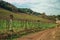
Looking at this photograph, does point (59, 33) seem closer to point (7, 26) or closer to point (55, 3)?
point (55, 3)

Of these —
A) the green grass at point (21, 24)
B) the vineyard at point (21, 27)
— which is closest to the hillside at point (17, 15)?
the green grass at point (21, 24)

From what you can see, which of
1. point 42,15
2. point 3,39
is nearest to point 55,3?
point 42,15

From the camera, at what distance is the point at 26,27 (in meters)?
9.38

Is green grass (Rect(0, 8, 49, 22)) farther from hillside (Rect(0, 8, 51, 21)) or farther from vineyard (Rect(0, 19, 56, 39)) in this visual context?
vineyard (Rect(0, 19, 56, 39))

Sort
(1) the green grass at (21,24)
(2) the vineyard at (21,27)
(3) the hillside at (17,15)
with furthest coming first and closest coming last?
(2) the vineyard at (21,27)
(1) the green grass at (21,24)
(3) the hillside at (17,15)

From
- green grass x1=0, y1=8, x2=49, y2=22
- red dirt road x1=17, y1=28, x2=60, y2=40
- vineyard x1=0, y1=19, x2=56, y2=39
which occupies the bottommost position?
red dirt road x1=17, y1=28, x2=60, y2=40

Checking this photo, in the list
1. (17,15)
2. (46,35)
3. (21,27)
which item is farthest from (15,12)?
(46,35)

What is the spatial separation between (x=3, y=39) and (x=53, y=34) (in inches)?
62.9

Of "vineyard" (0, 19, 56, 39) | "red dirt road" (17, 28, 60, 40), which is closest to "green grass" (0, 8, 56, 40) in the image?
"vineyard" (0, 19, 56, 39)

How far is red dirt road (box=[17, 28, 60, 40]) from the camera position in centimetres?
860

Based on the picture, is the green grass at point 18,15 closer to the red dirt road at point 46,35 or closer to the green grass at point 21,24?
the green grass at point 21,24

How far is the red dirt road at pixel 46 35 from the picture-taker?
8596mm

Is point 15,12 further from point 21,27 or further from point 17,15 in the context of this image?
point 21,27

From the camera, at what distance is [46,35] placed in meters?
9.08
